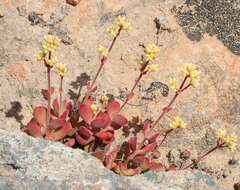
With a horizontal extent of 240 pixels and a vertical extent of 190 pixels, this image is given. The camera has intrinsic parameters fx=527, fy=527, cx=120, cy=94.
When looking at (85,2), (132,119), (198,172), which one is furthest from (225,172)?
(85,2)

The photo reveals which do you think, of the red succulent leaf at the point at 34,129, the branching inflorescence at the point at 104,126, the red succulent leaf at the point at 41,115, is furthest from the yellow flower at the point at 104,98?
the red succulent leaf at the point at 34,129

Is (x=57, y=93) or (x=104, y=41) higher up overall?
(x=104, y=41)

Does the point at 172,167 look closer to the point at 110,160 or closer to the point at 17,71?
the point at 110,160

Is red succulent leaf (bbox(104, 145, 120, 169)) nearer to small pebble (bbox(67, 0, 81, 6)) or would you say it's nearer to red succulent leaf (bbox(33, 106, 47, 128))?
red succulent leaf (bbox(33, 106, 47, 128))

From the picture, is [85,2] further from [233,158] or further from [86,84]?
[233,158]

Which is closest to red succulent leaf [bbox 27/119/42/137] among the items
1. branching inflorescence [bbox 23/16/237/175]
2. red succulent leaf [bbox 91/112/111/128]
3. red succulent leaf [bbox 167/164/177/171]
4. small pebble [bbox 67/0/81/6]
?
branching inflorescence [bbox 23/16/237/175]

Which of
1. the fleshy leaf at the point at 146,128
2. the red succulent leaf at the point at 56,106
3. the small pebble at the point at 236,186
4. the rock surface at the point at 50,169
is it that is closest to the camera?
the rock surface at the point at 50,169

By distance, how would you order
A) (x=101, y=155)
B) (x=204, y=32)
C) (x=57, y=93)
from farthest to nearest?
Answer: (x=204, y=32) < (x=57, y=93) < (x=101, y=155)

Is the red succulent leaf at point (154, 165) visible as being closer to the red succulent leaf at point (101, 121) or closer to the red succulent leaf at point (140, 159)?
the red succulent leaf at point (140, 159)
